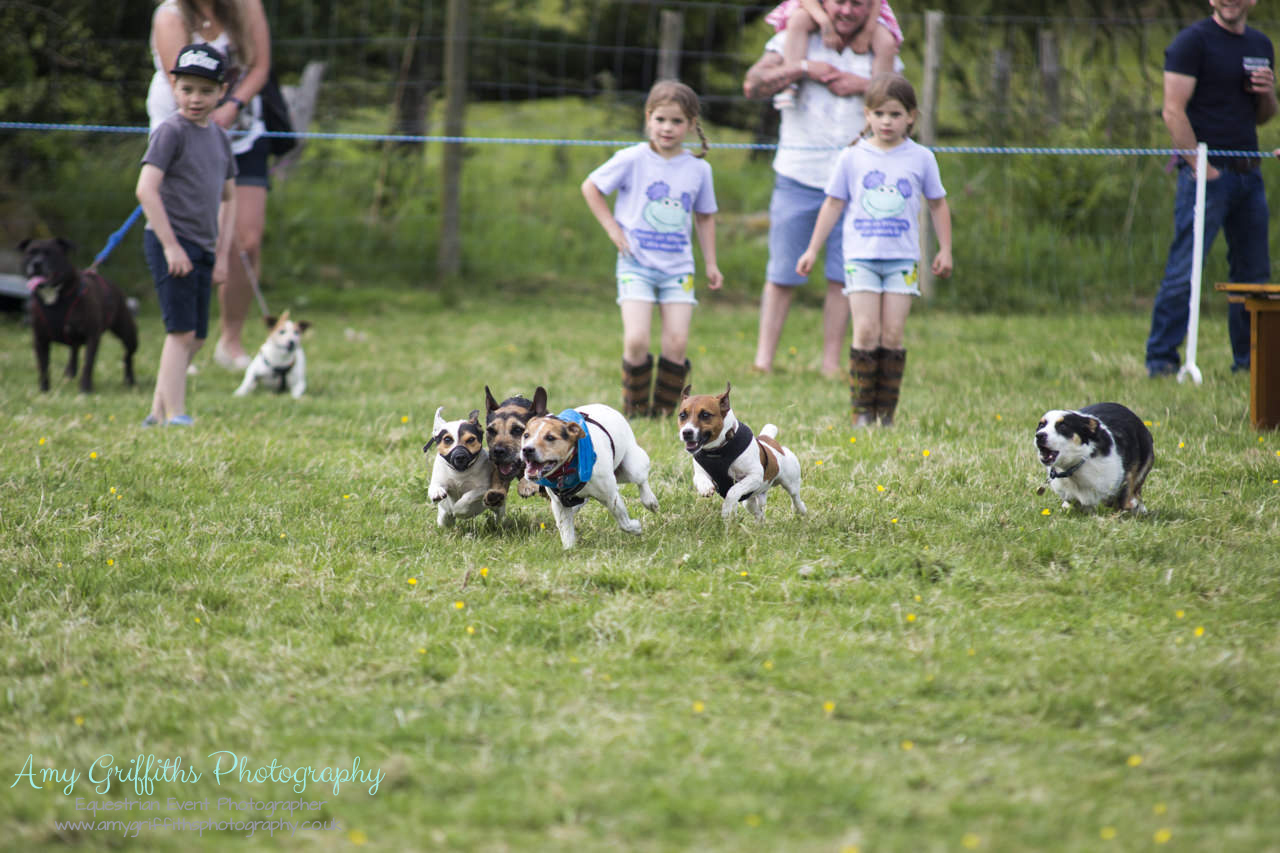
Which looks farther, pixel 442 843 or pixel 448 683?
pixel 448 683

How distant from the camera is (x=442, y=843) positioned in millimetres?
2623

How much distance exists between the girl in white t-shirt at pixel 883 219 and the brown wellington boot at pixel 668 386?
995 mm

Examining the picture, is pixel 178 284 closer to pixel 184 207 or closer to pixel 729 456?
pixel 184 207

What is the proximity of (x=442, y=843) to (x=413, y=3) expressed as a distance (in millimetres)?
11975

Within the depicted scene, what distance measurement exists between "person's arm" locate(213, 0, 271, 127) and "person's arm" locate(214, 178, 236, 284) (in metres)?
0.46

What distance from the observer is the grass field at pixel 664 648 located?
2746 mm

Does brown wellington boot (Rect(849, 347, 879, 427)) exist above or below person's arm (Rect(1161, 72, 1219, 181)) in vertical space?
below

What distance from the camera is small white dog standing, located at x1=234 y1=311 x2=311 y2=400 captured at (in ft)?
26.1

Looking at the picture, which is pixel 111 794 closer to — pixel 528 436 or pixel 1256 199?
pixel 528 436

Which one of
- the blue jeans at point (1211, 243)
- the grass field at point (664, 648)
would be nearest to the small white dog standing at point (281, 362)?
the grass field at point (664, 648)

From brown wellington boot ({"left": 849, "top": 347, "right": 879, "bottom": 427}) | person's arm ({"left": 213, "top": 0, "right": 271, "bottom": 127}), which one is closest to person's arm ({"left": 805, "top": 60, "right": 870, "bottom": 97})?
brown wellington boot ({"left": 849, "top": 347, "right": 879, "bottom": 427})

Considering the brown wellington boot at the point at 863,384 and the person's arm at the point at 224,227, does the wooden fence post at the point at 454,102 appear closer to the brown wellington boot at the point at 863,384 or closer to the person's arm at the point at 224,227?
the person's arm at the point at 224,227

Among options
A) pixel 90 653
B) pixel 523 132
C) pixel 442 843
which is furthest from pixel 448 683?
pixel 523 132

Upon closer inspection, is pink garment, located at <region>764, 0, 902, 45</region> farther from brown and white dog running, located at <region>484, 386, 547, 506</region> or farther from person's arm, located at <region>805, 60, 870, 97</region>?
brown and white dog running, located at <region>484, 386, 547, 506</region>
